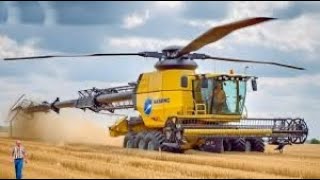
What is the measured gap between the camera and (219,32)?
60.9 ft

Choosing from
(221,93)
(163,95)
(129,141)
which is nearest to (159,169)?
(221,93)

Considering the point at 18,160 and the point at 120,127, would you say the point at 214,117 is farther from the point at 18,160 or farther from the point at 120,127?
the point at 18,160

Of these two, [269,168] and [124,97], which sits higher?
[124,97]

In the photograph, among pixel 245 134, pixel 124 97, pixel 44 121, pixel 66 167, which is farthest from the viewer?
pixel 44 121

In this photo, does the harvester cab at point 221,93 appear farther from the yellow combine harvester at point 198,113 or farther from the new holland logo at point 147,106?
the new holland logo at point 147,106

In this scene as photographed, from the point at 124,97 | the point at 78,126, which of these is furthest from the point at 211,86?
the point at 78,126

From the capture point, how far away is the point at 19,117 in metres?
46.1

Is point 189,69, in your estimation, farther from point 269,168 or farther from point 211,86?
point 269,168

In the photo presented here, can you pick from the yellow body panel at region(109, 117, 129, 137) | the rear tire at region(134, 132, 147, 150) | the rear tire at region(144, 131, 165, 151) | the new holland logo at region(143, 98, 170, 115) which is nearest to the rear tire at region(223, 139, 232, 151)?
the rear tire at region(144, 131, 165, 151)

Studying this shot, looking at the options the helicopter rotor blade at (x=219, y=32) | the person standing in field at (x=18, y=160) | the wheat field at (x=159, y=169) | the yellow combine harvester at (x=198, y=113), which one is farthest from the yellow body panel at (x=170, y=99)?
the person standing in field at (x=18, y=160)

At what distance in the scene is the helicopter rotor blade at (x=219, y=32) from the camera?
53.1 ft

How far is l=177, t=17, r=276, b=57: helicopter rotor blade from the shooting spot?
53.1 feet

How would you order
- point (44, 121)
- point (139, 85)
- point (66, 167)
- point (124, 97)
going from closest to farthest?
point (66, 167) < point (139, 85) < point (124, 97) < point (44, 121)

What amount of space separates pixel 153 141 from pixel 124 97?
16.1 feet
